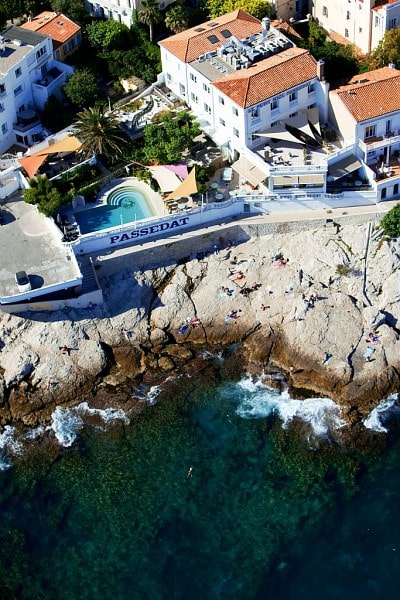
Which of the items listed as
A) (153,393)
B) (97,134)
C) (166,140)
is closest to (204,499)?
(153,393)

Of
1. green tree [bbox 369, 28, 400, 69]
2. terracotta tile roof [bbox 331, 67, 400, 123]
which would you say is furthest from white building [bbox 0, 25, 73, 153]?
green tree [bbox 369, 28, 400, 69]

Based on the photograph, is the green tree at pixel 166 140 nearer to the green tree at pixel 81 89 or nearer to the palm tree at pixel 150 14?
the green tree at pixel 81 89

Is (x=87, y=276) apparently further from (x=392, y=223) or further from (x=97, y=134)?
(x=392, y=223)

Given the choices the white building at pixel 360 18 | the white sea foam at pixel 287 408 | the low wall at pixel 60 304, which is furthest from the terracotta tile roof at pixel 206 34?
the white sea foam at pixel 287 408

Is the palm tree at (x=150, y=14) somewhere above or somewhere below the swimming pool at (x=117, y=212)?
above

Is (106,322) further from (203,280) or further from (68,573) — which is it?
(68,573)

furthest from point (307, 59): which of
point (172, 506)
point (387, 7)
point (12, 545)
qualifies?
point (12, 545)
